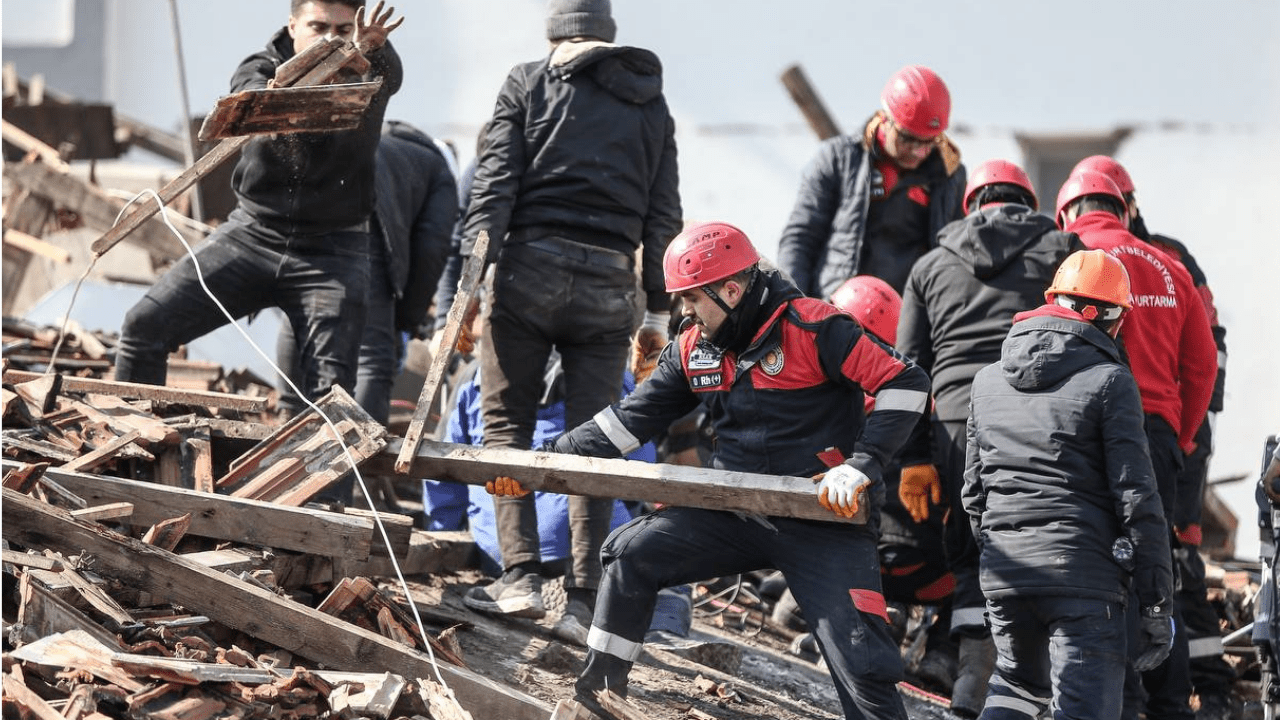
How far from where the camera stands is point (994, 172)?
668 cm

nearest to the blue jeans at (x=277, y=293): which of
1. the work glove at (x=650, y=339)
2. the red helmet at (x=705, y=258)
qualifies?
the work glove at (x=650, y=339)

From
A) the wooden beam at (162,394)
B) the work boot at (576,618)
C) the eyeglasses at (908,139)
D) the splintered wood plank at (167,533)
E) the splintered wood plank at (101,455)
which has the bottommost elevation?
the work boot at (576,618)

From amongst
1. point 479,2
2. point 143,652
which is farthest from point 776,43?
point 143,652

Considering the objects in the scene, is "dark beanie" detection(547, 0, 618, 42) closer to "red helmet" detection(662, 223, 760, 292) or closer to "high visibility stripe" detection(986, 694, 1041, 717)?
"red helmet" detection(662, 223, 760, 292)

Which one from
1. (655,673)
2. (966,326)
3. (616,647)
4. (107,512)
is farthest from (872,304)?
(107,512)

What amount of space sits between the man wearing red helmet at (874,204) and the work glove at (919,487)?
1166 millimetres

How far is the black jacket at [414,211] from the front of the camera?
23.4ft

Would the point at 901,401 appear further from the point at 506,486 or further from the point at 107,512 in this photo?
the point at 107,512

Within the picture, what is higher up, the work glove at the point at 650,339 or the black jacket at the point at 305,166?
the black jacket at the point at 305,166

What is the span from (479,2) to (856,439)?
388 inches

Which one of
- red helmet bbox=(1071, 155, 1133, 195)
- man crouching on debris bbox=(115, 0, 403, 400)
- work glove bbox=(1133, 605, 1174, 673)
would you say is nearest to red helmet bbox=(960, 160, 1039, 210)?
red helmet bbox=(1071, 155, 1133, 195)

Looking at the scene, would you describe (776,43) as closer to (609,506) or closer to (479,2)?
(479,2)

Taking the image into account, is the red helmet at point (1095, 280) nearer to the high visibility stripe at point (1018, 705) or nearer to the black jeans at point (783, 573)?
the black jeans at point (783, 573)

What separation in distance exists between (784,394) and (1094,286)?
1.15 meters
